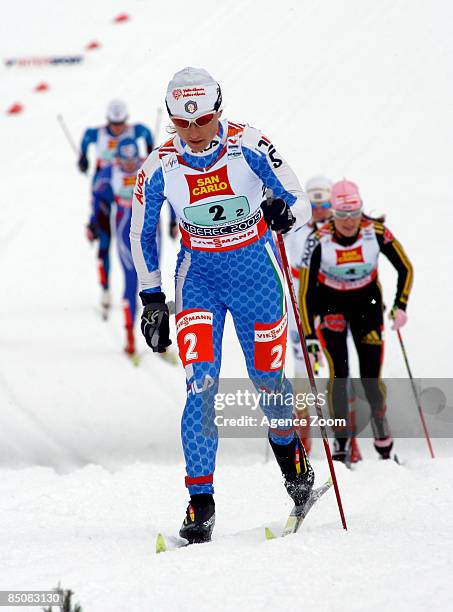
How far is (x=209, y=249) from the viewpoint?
17.1 feet

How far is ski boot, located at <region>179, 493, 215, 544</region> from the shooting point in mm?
4949

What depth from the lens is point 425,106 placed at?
1678 centimetres

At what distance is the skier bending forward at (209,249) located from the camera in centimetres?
497

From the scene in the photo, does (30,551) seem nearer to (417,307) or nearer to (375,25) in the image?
(417,307)

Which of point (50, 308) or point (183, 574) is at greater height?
point (50, 308)

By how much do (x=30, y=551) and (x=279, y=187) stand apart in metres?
2.42

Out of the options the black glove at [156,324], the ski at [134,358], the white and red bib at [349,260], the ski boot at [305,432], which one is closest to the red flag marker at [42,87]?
the ski at [134,358]

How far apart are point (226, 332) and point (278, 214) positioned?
257 inches

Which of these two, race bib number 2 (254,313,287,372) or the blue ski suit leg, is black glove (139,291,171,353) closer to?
the blue ski suit leg

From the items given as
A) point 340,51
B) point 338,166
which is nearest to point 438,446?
point 338,166

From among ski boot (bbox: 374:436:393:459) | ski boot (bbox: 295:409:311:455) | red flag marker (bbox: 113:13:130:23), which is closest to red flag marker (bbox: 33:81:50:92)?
red flag marker (bbox: 113:13:130:23)

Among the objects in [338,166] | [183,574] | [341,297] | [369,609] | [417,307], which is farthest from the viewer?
[338,166]

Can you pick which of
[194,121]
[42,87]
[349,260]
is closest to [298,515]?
[194,121]

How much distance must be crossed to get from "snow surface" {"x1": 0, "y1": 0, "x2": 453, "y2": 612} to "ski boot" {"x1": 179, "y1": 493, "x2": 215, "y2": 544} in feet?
0.43
